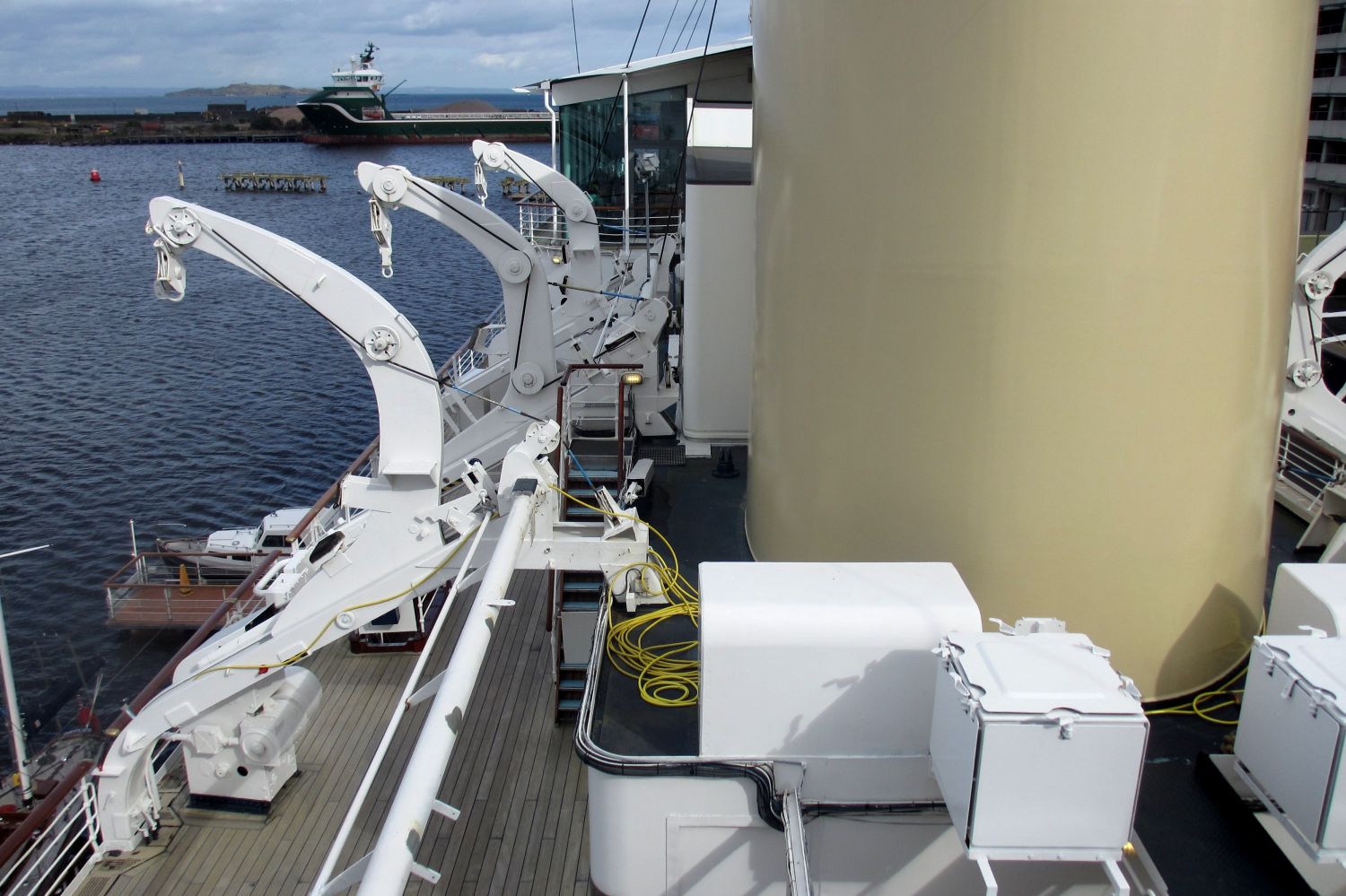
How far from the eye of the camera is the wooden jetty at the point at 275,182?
246ft

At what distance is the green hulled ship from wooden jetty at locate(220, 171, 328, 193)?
2980cm

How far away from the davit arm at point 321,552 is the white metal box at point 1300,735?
5.29 metres

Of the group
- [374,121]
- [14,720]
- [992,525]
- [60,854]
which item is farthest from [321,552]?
[374,121]

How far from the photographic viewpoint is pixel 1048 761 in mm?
3197

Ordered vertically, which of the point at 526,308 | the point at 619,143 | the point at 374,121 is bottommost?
the point at 526,308

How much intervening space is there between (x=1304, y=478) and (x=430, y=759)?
929cm

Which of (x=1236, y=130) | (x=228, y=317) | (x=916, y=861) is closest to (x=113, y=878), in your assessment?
(x=916, y=861)

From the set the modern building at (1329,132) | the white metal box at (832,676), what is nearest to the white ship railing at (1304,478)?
the white metal box at (832,676)

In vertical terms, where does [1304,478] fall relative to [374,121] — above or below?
below

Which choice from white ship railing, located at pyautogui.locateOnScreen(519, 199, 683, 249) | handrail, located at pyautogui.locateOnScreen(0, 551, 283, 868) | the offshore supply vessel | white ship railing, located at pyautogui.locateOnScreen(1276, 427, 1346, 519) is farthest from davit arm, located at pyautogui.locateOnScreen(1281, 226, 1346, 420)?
white ship railing, located at pyautogui.locateOnScreen(519, 199, 683, 249)

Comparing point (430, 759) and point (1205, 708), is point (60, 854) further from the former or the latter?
point (1205, 708)

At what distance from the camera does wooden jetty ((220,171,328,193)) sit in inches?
2953

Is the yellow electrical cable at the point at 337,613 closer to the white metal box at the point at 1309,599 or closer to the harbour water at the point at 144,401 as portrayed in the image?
the white metal box at the point at 1309,599

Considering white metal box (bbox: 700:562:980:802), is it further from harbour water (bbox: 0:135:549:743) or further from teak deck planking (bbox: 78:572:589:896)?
harbour water (bbox: 0:135:549:743)
